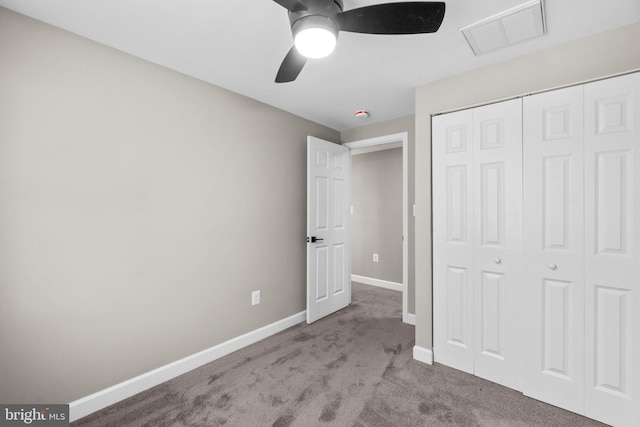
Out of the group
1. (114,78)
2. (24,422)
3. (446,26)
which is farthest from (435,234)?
(24,422)

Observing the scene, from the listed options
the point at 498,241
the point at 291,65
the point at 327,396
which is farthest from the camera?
the point at 498,241

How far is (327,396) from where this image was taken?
6.40 ft

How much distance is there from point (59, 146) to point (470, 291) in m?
2.95

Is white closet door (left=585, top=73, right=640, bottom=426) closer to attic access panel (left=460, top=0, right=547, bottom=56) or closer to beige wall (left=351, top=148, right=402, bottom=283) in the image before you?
attic access panel (left=460, top=0, right=547, bottom=56)

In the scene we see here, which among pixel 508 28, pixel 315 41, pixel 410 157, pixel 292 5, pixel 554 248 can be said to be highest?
pixel 508 28

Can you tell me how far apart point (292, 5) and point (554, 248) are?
6.95ft

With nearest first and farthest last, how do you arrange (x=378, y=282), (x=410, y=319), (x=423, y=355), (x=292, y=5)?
(x=292, y=5)
(x=423, y=355)
(x=410, y=319)
(x=378, y=282)

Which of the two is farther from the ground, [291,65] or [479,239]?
[291,65]

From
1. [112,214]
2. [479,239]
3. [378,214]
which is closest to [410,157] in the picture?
[479,239]

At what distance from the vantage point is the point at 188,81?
7.56 ft

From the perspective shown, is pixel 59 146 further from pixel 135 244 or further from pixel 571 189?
pixel 571 189

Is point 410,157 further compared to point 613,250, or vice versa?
point 410,157

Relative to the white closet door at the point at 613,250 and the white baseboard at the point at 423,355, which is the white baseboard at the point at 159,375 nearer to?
the white baseboard at the point at 423,355

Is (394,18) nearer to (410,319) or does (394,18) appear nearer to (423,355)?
(423,355)
